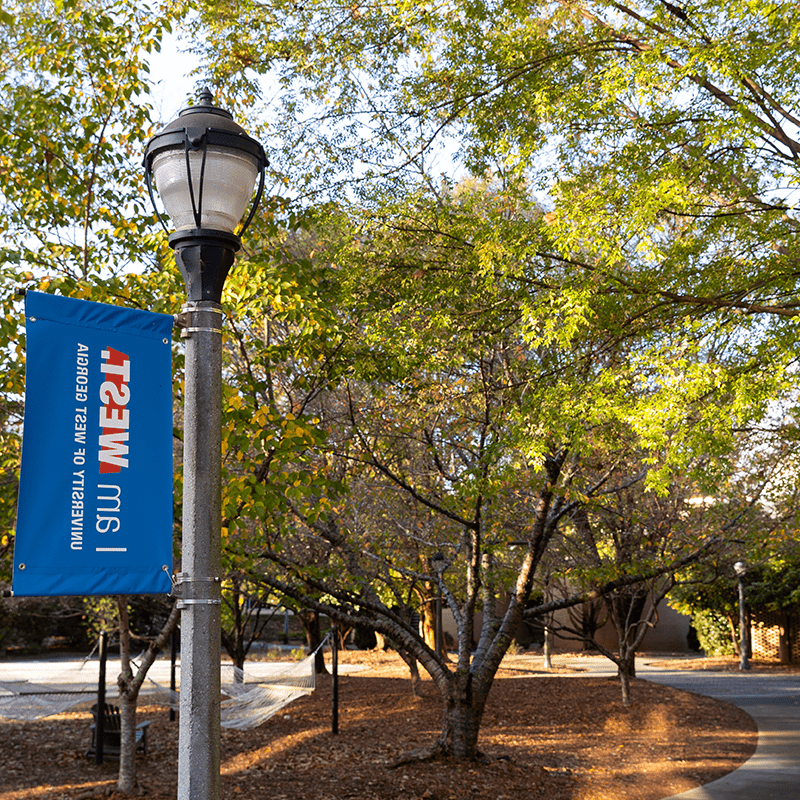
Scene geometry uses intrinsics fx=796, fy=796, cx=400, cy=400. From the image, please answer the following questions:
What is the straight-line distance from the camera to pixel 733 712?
13.6 metres

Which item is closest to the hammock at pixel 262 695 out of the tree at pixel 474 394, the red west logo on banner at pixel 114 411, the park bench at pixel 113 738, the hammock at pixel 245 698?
the hammock at pixel 245 698

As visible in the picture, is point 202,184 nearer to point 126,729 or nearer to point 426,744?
point 126,729

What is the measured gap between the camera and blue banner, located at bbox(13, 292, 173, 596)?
9.63ft

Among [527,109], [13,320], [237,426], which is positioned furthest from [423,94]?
[13,320]

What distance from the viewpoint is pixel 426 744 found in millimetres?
Answer: 10469

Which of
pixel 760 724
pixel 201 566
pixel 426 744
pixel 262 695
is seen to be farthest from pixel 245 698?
pixel 201 566

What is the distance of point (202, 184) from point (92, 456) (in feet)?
3.77

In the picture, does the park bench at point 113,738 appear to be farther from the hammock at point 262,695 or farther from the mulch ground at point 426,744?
the hammock at point 262,695

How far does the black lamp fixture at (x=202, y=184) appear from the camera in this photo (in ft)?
10.4

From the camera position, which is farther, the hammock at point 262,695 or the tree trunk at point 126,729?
the hammock at point 262,695

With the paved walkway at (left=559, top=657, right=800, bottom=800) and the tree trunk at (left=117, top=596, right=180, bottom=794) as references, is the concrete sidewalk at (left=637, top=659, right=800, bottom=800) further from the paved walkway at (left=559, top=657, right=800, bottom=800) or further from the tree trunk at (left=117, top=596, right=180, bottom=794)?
the tree trunk at (left=117, top=596, right=180, bottom=794)

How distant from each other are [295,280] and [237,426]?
1.36m

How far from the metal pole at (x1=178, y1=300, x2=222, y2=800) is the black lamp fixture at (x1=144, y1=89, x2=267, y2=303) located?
159 millimetres

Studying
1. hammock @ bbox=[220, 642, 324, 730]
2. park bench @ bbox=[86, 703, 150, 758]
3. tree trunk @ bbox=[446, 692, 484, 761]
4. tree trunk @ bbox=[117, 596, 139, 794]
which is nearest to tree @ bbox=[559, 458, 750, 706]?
tree trunk @ bbox=[446, 692, 484, 761]
